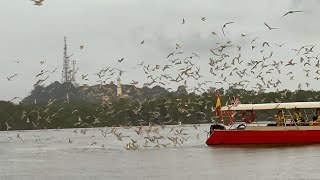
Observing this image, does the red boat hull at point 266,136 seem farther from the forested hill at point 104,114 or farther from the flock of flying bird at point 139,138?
the forested hill at point 104,114

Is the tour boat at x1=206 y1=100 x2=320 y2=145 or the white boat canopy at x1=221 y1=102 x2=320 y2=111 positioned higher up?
the white boat canopy at x1=221 y1=102 x2=320 y2=111

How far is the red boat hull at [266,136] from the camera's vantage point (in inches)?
2041

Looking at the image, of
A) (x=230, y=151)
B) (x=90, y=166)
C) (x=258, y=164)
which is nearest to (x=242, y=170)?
(x=258, y=164)

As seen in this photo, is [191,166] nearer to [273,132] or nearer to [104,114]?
[273,132]

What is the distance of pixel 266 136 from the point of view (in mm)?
52688

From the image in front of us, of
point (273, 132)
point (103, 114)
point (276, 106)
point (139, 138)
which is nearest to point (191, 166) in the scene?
point (276, 106)

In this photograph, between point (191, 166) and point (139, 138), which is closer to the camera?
point (191, 166)

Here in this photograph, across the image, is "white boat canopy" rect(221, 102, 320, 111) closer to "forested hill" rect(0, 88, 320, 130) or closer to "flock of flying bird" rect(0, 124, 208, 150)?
"flock of flying bird" rect(0, 124, 208, 150)

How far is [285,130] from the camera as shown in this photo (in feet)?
171

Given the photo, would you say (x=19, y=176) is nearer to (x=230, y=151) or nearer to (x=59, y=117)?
(x=230, y=151)

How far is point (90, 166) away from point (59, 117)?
111821 mm

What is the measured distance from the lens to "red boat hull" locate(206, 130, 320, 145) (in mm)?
51844

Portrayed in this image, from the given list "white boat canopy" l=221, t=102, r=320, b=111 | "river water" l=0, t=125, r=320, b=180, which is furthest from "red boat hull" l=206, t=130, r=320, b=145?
"white boat canopy" l=221, t=102, r=320, b=111

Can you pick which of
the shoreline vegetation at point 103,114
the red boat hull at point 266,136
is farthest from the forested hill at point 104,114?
the red boat hull at point 266,136
